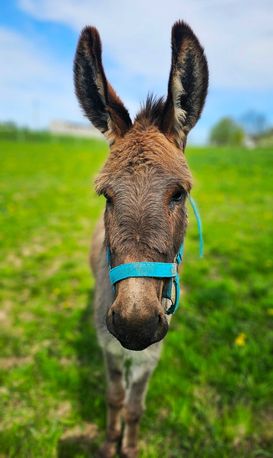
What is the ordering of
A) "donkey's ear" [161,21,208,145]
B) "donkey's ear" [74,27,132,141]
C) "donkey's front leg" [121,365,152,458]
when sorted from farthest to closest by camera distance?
"donkey's front leg" [121,365,152,458], "donkey's ear" [74,27,132,141], "donkey's ear" [161,21,208,145]

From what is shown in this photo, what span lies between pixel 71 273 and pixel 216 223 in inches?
163

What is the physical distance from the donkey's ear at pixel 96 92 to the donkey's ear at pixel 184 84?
33 centimetres

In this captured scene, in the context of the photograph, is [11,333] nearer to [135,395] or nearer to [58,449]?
[58,449]

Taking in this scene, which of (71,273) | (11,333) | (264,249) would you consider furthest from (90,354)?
(264,249)

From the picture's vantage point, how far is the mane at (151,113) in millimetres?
2367

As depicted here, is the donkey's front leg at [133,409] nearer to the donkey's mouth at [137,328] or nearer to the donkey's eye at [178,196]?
the donkey's mouth at [137,328]

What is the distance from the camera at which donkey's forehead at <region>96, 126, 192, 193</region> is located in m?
2.01

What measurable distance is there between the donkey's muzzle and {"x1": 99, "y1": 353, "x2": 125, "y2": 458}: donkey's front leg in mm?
1303

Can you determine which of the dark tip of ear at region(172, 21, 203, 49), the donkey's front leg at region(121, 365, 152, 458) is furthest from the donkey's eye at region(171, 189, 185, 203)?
the donkey's front leg at region(121, 365, 152, 458)

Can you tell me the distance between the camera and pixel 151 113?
239cm

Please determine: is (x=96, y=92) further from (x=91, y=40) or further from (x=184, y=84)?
(x=184, y=84)

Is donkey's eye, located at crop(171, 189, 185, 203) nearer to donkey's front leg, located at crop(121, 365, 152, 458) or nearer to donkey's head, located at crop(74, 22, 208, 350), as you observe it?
donkey's head, located at crop(74, 22, 208, 350)

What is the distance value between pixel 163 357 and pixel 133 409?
102cm

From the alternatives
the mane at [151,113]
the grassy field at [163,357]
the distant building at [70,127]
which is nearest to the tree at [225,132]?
the distant building at [70,127]
